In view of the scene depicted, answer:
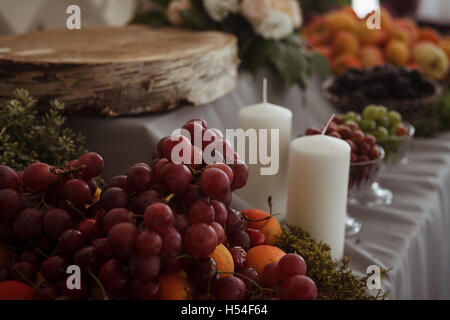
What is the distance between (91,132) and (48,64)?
0.13 metres

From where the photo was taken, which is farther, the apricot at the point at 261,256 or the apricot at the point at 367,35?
the apricot at the point at 367,35

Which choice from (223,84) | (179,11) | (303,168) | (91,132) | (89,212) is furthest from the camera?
(179,11)

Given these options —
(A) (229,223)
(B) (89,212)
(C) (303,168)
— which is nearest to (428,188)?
(C) (303,168)

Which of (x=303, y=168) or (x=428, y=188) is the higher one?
(x=303, y=168)

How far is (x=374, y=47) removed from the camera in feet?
5.02

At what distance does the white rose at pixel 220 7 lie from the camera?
45.1 inches

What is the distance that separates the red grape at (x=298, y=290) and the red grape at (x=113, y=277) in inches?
5.8

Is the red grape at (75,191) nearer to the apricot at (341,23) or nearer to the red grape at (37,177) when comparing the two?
the red grape at (37,177)

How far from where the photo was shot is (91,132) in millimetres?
823

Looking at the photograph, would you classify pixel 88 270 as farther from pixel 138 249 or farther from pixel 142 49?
pixel 142 49

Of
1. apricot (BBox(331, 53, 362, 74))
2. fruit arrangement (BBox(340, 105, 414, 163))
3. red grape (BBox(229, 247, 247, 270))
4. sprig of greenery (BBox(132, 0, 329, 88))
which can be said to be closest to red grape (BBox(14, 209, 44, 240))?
red grape (BBox(229, 247, 247, 270))

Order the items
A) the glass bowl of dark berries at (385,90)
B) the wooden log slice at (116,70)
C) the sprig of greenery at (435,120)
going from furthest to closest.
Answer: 1. the sprig of greenery at (435,120)
2. the glass bowl of dark berries at (385,90)
3. the wooden log slice at (116,70)

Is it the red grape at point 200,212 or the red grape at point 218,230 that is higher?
the red grape at point 200,212

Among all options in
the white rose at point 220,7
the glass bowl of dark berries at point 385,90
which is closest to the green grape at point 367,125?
the glass bowl of dark berries at point 385,90
